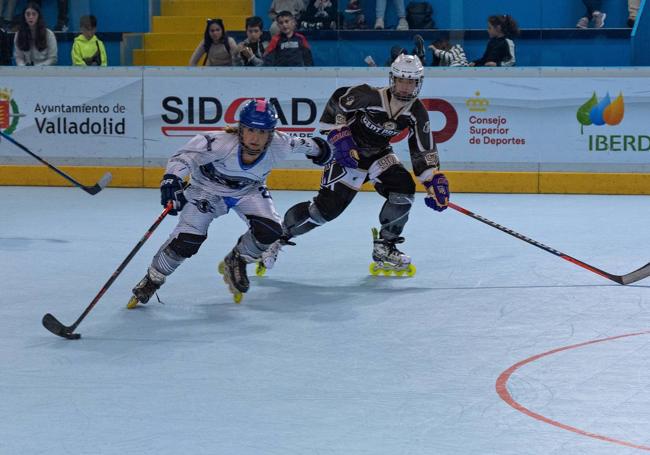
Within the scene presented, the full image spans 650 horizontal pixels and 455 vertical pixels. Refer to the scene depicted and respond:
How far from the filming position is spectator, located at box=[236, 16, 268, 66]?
11445mm

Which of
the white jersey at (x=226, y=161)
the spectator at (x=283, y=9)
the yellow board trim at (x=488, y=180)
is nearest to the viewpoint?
the white jersey at (x=226, y=161)

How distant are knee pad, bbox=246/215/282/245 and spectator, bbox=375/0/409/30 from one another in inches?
220

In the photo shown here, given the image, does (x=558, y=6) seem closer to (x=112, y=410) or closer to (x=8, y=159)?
(x=8, y=159)

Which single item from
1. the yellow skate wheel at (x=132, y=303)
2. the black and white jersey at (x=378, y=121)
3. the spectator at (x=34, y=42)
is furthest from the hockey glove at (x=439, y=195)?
the spectator at (x=34, y=42)

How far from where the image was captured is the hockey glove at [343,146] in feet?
21.9

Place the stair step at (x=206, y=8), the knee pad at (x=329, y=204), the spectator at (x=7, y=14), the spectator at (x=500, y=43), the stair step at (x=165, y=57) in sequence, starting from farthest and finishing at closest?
1. the stair step at (x=206, y=8)
2. the stair step at (x=165, y=57)
3. the spectator at (x=7, y=14)
4. the spectator at (x=500, y=43)
5. the knee pad at (x=329, y=204)

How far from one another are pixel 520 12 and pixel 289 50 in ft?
7.79

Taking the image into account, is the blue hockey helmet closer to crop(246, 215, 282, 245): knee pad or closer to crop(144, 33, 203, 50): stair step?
crop(246, 215, 282, 245): knee pad

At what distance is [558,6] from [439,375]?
24.7ft

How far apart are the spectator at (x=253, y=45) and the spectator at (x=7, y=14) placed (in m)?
2.66

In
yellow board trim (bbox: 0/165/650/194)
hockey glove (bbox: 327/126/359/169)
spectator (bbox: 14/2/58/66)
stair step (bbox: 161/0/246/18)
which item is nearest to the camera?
hockey glove (bbox: 327/126/359/169)

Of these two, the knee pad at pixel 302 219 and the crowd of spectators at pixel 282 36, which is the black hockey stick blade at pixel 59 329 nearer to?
the knee pad at pixel 302 219

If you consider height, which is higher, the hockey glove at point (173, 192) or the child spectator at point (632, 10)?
the child spectator at point (632, 10)

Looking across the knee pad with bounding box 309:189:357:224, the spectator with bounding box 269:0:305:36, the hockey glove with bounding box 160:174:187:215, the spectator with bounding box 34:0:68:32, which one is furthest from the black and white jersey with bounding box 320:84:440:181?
the spectator with bounding box 34:0:68:32
